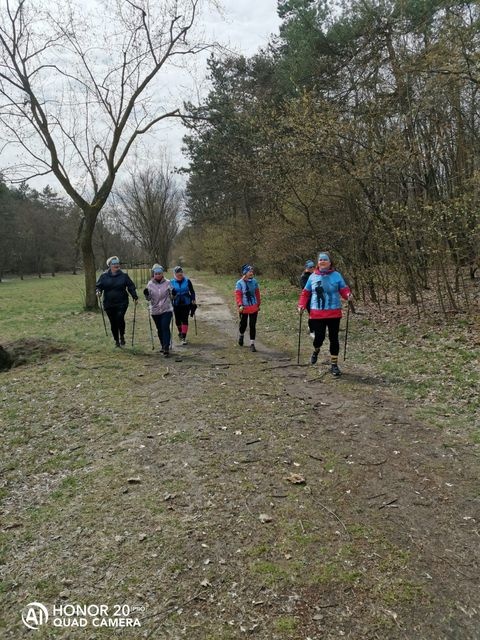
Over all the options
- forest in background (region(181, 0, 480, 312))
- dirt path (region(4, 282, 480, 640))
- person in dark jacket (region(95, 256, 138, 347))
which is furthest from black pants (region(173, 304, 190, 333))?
forest in background (region(181, 0, 480, 312))

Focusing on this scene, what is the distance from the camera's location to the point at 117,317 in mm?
11172

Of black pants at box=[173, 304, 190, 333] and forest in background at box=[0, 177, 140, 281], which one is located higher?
forest in background at box=[0, 177, 140, 281]

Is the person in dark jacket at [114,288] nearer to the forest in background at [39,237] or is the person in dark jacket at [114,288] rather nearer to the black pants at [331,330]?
the black pants at [331,330]

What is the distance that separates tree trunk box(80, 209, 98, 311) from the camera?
18.0 m

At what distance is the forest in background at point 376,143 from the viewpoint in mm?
11078

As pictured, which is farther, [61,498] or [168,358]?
[168,358]

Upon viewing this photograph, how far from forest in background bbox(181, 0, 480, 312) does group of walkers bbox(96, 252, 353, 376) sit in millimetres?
3300

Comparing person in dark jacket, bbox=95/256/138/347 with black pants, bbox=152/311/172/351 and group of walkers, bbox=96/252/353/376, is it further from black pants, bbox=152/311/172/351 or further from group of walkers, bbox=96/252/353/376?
black pants, bbox=152/311/172/351

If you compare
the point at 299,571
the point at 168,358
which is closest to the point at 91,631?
the point at 299,571

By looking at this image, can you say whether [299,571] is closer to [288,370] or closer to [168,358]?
[288,370]

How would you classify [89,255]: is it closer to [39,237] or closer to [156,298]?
[156,298]

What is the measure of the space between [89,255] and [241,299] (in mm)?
10446

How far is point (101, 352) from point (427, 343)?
7850mm

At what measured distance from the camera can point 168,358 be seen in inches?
408
